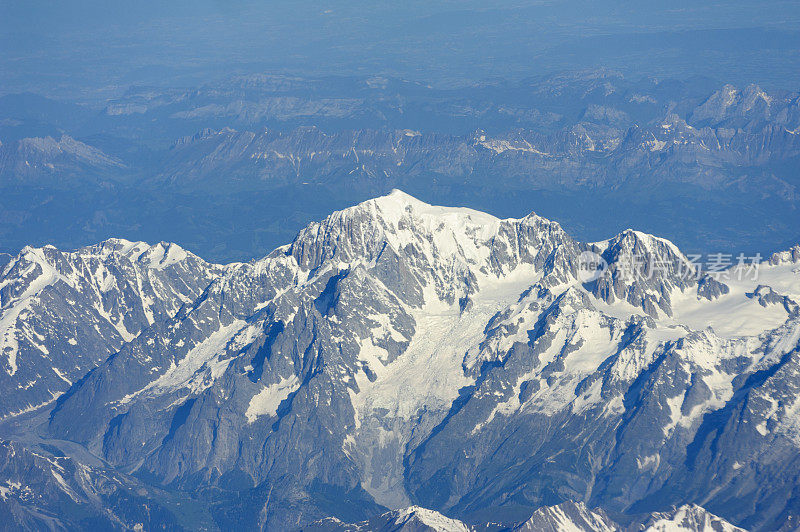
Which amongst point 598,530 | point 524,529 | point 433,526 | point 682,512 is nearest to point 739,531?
point 682,512

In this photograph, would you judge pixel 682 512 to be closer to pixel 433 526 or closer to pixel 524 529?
pixel 524 529

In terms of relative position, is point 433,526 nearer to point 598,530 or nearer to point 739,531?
point 598,530

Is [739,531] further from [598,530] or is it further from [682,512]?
[598,530]

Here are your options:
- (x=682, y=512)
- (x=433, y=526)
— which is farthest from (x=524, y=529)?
(x=682, y=512)

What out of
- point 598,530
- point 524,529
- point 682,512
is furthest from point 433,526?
point 682,512

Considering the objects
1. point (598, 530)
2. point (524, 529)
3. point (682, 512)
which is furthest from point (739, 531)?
point (524, 529)
